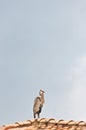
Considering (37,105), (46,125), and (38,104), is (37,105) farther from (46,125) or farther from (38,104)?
(46,125)

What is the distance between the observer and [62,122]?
11.8 metres

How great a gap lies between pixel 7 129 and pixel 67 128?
1.64 m

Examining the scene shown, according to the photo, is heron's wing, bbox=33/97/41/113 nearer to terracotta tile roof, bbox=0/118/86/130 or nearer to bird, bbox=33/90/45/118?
bird, bbox=33/90/45/118

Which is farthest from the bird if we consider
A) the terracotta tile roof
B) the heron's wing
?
the terracotta tile roof

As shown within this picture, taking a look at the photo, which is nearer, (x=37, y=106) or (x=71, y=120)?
(x=71, y=120)

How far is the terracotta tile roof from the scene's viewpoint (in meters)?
11.8

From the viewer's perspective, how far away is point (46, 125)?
11836 millimetres

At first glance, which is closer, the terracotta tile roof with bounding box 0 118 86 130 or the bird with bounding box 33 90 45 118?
the terracotta tile roof with bounding box 0 118 86 130

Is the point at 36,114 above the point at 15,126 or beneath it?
above

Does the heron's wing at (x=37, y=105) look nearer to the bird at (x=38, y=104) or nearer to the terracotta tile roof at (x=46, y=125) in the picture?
the bird at (x=38, y=104)

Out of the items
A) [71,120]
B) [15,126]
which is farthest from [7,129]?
[71,120]

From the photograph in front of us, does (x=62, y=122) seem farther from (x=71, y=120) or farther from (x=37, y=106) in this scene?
(x=37, y=106)

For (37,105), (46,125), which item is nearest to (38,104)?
(37,105)

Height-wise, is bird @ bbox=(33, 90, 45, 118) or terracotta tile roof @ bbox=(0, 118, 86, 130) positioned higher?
bird @ bbox=(33, 90, 45, 118)
